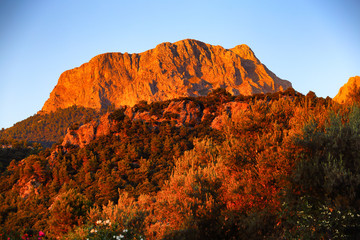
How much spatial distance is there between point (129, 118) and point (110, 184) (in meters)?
31.0

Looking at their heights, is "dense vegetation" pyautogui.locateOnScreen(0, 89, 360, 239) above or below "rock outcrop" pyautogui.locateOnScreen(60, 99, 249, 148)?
below

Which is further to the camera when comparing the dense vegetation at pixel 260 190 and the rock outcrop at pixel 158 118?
the rock outcrop at pixel 158 118

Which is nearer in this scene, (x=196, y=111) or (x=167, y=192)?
(x=167, y=192)

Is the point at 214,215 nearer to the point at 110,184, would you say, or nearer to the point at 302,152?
the point at 302,152

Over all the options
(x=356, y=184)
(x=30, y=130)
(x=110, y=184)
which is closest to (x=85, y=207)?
(x=356, y=184)

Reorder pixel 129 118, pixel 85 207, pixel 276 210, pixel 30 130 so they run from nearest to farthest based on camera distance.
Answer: pixel 276 210 → pixel 85 207 → pixel 129 118 → pixel 30 130

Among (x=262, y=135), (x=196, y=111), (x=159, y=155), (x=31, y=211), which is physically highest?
(x=196, y=111)

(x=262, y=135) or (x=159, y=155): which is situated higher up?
(x=262, y=135)

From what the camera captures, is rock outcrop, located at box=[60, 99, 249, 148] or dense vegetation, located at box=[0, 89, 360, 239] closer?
dense vegetation, located at box=[0, 89, 360, 239]

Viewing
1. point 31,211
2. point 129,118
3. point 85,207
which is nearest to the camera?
point 85,207

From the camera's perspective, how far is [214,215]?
13.7 meters

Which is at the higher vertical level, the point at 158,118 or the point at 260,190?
the point at 158,118

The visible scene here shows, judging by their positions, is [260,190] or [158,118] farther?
[158,118]

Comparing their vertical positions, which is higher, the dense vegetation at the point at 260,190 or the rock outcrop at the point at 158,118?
the rock outcrop at the point at 158,118
